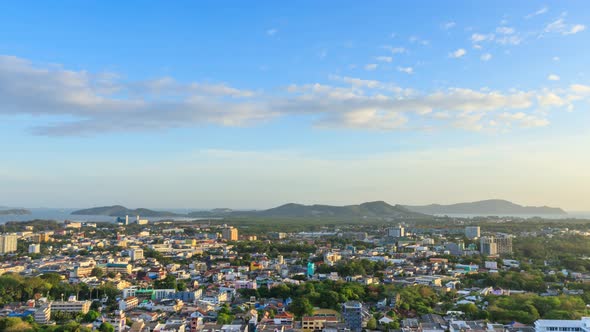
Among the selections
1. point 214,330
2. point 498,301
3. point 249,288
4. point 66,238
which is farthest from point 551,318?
point 66,238

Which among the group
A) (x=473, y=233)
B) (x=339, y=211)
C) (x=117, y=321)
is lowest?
(x=117, y=321)

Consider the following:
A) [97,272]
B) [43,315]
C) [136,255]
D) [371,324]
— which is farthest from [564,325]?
[136,255]

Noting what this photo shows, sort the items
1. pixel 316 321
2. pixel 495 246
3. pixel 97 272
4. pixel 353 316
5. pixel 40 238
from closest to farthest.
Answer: pixel 316 321
pixel 353 316
pixel 97 272
pixel 495 246
pixel 40 238

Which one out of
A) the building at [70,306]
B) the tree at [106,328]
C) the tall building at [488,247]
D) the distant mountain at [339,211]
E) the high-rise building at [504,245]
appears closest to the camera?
the tree at [106,328]

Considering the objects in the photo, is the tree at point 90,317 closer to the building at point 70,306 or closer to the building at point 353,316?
the building at point 70,306

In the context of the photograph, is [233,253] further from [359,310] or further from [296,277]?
[359,310]

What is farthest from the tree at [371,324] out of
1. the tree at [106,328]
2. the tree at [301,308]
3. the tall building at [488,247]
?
the tall building at [488,247]

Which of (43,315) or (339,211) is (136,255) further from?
(339,211)
